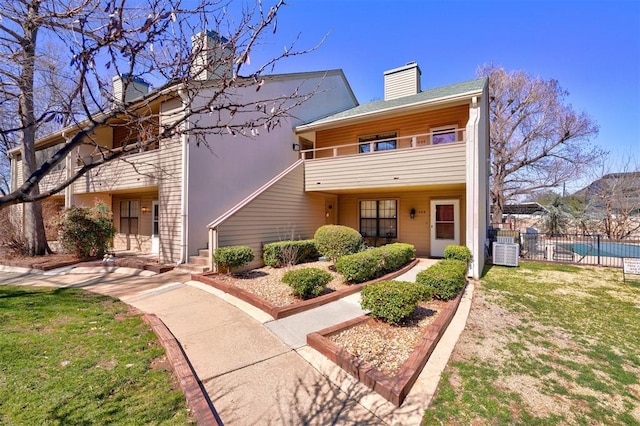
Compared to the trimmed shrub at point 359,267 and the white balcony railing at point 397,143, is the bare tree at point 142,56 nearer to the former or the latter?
the trimmed shrub at point 359,267

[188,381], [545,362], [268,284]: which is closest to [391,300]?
[545,362]

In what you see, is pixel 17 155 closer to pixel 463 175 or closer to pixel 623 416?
pixel 463 175

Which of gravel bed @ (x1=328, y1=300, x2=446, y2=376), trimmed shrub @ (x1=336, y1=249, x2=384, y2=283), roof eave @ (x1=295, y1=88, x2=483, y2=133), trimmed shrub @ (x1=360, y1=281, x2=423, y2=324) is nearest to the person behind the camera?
gravel bed @ (x1=328, y1=300, x2=446, y2=376)

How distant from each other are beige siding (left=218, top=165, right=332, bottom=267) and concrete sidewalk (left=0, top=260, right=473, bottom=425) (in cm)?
266

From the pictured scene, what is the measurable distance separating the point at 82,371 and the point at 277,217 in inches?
303

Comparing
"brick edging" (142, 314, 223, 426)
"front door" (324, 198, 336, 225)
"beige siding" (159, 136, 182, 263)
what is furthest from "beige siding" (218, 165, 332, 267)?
"brick edging" (142, 314, 223, 426)

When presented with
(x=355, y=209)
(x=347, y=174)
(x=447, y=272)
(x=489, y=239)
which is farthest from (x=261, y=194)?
(x=489, y=239)

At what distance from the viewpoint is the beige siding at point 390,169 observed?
30.5ft

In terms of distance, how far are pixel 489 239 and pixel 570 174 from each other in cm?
1484

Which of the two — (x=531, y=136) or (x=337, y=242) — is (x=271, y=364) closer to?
(x=337, y=242)

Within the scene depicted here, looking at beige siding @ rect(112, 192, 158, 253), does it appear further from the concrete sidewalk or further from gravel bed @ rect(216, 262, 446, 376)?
gravel bed @ rect(216, 262, 446, 376)

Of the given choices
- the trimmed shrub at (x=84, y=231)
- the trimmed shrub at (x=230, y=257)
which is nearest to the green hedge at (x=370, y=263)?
the trimmed shrub at (x=230, y=257)

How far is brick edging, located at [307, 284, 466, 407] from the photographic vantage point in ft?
10.3

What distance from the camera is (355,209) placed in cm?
1384
